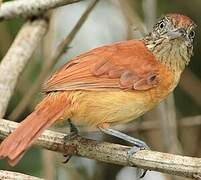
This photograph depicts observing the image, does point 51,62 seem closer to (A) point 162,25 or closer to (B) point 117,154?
(A) point 162,25

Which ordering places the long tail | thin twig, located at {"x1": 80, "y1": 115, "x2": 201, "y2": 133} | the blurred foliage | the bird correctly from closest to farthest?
the long tail → the bird → thin twig, located at {"x1": 80, "y1": 115, "x2": 201, "y2": 133} → the blurred foliage

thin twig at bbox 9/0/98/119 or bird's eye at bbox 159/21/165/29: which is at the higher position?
bird's eye at bbox 159/21/165/29

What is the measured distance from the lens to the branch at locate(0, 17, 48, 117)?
3.90 m

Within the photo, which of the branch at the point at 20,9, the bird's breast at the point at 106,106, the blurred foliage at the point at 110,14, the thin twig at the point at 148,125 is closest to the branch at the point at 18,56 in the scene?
the branch at the point at 20,9

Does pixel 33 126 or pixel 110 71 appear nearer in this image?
pixel 33 126

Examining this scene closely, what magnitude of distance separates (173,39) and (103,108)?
1.97ft

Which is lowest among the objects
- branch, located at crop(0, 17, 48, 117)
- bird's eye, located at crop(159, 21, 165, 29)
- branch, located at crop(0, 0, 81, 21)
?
branch, located at crop(0, 17, 48, 117)

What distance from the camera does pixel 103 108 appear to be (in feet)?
11.9

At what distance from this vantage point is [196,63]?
545cm

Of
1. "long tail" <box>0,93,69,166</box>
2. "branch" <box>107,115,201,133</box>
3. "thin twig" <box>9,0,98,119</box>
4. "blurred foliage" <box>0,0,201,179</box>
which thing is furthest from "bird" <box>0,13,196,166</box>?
"blurred foliage" <box>0,0,201,179</box>

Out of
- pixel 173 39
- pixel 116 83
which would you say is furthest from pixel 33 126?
pixel 173 39

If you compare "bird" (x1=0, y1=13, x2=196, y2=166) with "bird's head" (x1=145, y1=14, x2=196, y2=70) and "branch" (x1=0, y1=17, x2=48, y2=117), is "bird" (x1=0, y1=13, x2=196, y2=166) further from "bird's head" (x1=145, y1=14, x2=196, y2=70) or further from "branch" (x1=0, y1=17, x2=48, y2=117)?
"branch" (x1=0, y1=17, x2=48, y2=117)

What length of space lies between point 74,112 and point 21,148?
52 centimetres

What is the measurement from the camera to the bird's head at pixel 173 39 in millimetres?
3857
